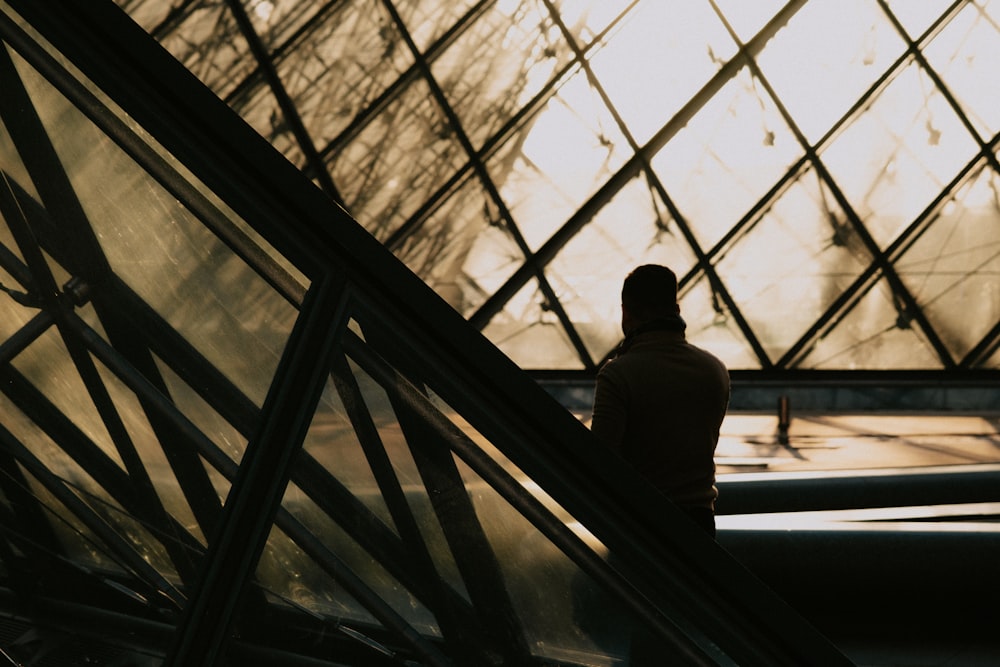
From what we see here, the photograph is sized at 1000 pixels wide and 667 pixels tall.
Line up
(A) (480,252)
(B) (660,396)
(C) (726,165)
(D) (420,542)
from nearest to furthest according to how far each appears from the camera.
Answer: (D) (420,542), (B) (660,396), (C) (726,165), (A) (480,252)

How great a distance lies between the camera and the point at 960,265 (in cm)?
1002

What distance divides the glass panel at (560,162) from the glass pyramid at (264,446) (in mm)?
8877

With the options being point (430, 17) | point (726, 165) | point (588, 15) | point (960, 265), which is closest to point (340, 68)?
point (430, 17)

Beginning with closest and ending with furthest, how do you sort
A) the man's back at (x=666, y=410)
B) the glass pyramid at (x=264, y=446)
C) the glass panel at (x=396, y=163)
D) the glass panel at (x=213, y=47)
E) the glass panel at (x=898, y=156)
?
1. the glass pyramid at (x=264, y=446)
2. the man's back at (x=666, y=410)
3. the glass panel at (x=898, y=156)
4. the glass panel at (x=396, y=163)
5. the glass panel at (x=213, y=47)

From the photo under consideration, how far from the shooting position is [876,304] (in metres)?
10.0

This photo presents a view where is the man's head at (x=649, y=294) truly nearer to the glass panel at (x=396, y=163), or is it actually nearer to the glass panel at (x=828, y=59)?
the glass panel at (x=396, y=163)

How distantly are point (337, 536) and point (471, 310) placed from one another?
8789mm

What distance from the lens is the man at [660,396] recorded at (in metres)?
2.04

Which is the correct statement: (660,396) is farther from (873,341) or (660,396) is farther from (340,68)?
(340,68)

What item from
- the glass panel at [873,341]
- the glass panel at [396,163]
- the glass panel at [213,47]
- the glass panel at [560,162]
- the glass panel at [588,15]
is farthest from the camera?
the glass panel at [213,47]

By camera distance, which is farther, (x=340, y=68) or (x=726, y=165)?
(x=340, y=68)

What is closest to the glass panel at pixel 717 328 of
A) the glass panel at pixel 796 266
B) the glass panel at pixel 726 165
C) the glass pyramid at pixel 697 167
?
the glass pyramid at pixel 697 167

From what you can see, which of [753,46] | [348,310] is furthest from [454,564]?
[753,46]

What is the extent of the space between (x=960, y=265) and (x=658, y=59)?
3.32 metres
